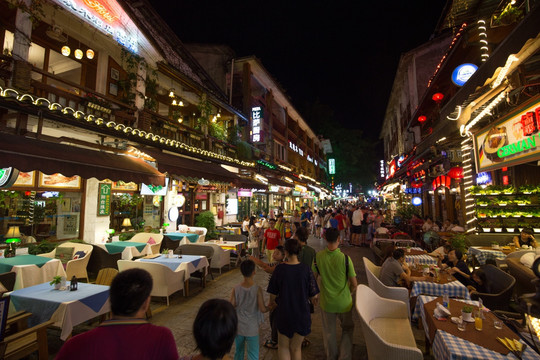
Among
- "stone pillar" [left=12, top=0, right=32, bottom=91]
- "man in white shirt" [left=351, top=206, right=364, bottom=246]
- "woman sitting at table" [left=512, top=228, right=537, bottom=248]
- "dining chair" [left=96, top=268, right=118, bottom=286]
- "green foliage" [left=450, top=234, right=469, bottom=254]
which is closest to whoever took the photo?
"dining chair" [left=96, top=268, right=118, bottom=286]

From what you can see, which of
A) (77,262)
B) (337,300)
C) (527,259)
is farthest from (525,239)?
(77,262)

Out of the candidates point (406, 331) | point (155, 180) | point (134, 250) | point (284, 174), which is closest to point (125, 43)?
point (155, 180)

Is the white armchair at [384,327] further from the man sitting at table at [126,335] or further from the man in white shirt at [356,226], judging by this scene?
the man in white shirt at [356,226]

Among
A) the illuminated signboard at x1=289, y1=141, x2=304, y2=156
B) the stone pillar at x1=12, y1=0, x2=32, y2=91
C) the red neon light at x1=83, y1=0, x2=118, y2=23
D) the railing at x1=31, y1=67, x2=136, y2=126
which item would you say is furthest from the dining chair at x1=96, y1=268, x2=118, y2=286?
the illuminated signboard at x1=289, y1=141, x2=304, y2=156

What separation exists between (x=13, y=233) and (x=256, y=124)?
46.7 feet

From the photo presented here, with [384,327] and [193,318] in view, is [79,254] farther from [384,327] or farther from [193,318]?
[384,327]

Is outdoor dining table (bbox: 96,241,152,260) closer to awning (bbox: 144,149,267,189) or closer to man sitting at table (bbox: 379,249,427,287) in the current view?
awning (bbox: 144,149,267,189)

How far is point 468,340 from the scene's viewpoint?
311cm

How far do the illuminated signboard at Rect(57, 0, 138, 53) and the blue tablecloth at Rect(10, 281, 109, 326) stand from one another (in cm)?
757

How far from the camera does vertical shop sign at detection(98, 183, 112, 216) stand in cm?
974

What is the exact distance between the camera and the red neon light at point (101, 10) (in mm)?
8453

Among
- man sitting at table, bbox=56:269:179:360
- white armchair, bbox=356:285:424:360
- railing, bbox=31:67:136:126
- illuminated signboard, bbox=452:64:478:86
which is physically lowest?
white armchair, bbox=356:285:424:360

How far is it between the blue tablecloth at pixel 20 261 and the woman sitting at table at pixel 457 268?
929 cm

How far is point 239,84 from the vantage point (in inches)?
786
